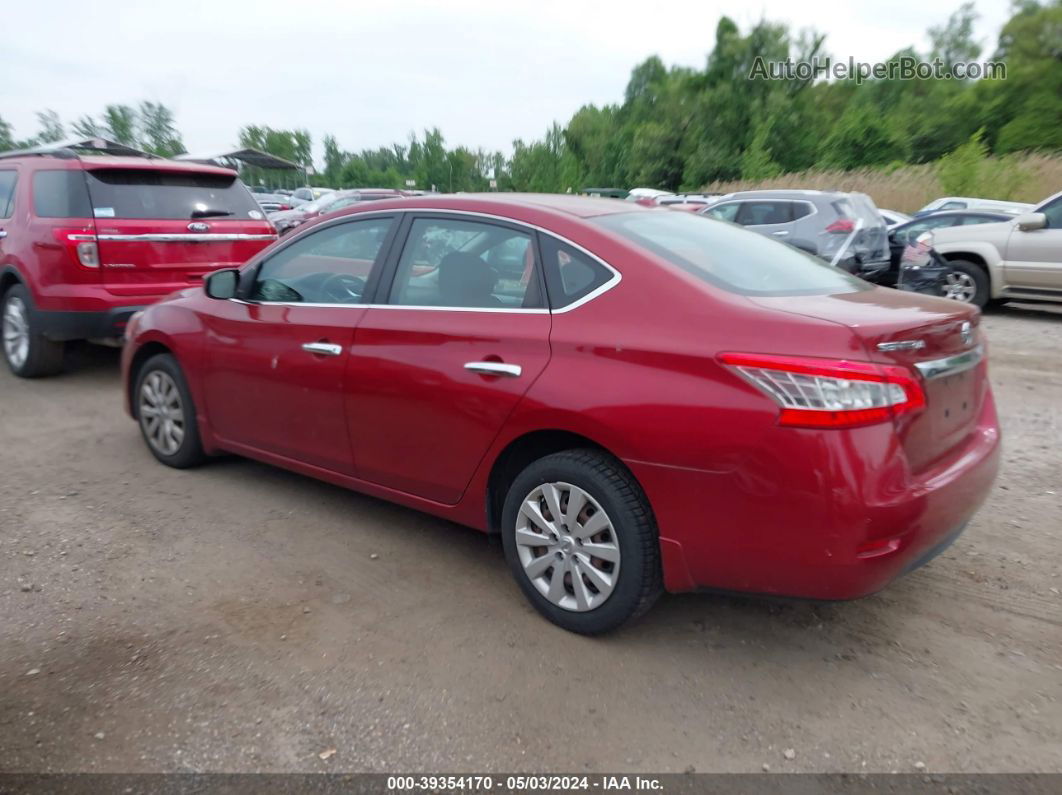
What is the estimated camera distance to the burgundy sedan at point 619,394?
264 cm

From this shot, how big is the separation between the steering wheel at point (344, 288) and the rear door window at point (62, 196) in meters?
3.65

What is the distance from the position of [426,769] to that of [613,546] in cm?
98

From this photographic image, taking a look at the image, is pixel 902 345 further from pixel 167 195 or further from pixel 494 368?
pixel 167 195

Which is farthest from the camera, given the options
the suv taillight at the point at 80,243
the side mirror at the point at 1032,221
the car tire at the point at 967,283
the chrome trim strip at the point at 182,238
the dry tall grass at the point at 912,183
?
the dry tall grass at the point at 912,183

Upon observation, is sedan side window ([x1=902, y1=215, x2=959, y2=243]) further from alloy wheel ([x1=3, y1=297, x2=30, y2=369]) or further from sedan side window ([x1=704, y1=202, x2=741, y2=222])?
alloy wheel ([x1=3, y1=297, x2=30, y2=369])

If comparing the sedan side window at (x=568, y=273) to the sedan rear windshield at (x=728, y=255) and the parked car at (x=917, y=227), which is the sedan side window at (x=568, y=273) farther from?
the parked car at (x=917, y=227)

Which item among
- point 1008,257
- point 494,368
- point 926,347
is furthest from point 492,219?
point 1008,257

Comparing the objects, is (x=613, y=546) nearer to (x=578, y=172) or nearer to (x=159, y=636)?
(x=159, y=636)

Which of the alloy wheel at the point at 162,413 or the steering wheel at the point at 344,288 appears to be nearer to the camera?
the steering wheel at the point at 344,288

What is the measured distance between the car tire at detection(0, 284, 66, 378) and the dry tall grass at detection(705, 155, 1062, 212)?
26678mm

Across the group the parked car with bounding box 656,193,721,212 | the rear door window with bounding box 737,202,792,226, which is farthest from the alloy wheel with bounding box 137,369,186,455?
the parked car with bounding box 656,193,721,212

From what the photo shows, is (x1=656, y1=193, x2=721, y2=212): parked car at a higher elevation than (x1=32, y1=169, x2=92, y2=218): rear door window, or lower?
lower

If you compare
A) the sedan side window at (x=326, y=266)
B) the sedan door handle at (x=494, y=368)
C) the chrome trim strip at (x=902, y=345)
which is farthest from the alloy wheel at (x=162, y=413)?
the chrome trim strip at (x=902, y=345)

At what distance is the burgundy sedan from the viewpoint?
8.68 feet
